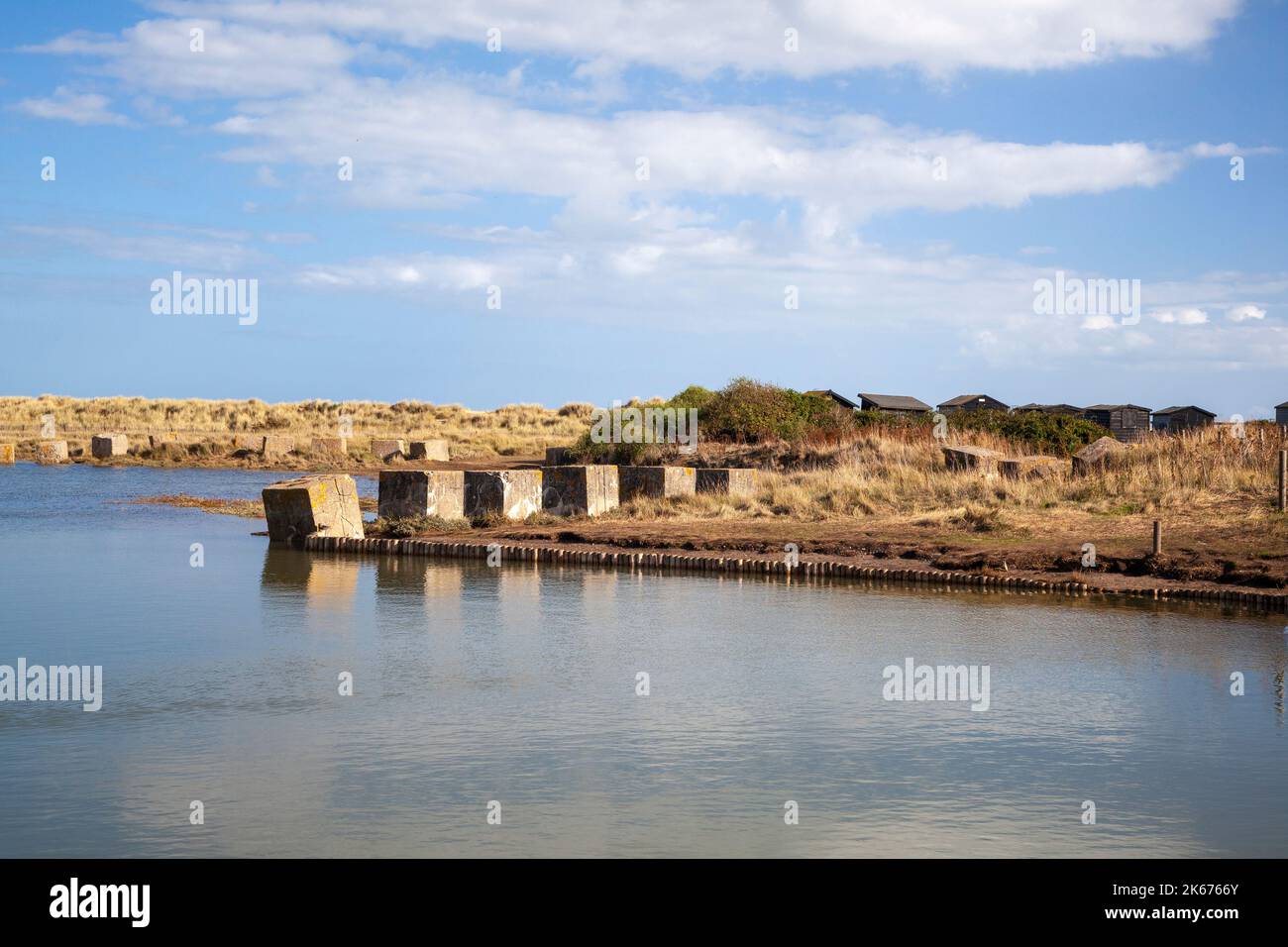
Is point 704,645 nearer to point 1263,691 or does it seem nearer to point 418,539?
point 1263,691

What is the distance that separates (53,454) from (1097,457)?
117 feet

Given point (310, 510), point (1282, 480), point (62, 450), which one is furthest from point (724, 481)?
point (62, 450)

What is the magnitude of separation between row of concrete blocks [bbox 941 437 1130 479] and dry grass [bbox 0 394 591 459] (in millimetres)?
28491

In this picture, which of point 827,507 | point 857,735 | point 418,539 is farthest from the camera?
point 827,507

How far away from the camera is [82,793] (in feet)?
22.2

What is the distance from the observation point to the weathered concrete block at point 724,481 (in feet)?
75.4

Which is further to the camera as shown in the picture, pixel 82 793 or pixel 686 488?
pixel 686 488

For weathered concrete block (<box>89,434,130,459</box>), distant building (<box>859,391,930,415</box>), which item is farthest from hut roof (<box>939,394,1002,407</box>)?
weathered concrete block (<box>89,434,130,459</box>)

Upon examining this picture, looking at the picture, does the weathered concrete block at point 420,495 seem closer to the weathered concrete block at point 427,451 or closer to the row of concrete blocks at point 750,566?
the row of concrete blocks at point 750,566

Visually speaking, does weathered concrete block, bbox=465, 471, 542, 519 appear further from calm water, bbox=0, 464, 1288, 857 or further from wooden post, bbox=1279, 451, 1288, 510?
wooden post, bbox=1279, 451, 1288, 510

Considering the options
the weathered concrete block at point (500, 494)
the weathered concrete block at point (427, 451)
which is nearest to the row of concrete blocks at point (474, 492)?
the weathered concrete block at point (500, 494)

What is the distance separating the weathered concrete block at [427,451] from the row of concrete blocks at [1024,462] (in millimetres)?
23511
